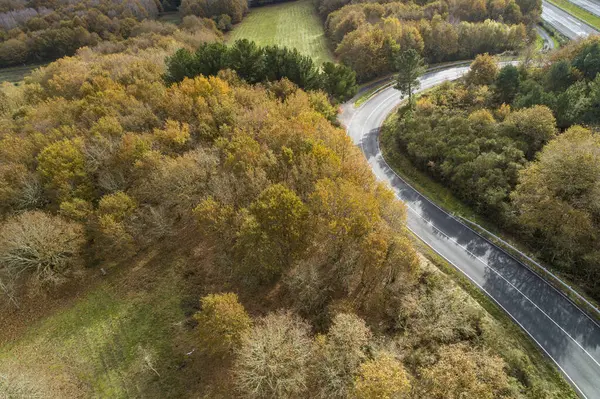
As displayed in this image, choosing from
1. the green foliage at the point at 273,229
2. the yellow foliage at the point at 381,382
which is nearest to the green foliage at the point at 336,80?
the green foliage at the point at 273,229

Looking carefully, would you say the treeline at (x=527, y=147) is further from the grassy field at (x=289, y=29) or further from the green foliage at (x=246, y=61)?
the grassy field at (x=289, y=29)

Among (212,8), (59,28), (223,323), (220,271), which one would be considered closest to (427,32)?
(212,8)

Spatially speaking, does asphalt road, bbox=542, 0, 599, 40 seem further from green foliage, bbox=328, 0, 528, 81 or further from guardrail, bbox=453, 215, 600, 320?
guardrail, bbox=453, 215, 600, 320

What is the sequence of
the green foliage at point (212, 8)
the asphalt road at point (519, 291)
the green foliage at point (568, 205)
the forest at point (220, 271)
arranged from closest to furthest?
the forest at point (220, 271), the asphalt road at point (519, 291), the green foliage at point (568, 205), the green foliage at point (212, 8)

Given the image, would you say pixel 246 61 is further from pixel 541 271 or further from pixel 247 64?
pixel 541 271

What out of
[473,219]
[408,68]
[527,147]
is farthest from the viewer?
[408,68]

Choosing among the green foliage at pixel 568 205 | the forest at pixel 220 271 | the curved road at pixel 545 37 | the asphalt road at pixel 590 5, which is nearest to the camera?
the forest at pixel 220 271

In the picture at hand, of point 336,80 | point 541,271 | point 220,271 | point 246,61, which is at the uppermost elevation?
point 246,61
